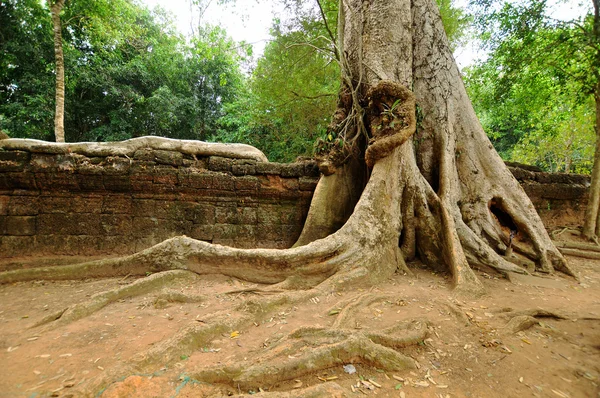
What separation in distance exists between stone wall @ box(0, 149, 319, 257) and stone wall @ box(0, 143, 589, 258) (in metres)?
0.01

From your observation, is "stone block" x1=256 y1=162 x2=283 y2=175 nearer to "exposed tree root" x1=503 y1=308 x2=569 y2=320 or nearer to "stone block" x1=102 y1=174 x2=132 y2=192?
"stone block" x1=102 y1=174 x2=132 y2=192

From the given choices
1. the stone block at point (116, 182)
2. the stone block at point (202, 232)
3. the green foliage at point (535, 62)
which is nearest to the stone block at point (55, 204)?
the stone block at point (116, 182)

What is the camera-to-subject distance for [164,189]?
3775 millimetres

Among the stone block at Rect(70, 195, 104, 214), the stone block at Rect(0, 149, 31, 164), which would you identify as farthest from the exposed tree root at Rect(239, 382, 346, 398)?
the stone block at Rect(0, 149, 31, 164)

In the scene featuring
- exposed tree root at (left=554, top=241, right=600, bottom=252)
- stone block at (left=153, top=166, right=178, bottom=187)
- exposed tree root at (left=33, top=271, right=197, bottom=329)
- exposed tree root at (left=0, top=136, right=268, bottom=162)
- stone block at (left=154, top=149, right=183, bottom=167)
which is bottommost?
exposed tree root at (left=33, top=271, right=197, bottom=329)

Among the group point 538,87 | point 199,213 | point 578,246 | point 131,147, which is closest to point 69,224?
point 131,147

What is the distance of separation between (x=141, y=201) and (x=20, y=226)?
1.35m

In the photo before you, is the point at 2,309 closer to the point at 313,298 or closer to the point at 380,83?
the point at 313,298

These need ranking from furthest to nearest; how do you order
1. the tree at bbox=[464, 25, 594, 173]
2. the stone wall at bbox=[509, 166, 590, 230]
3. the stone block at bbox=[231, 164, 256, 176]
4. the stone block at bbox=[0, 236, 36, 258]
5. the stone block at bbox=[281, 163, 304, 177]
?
the stone wall at bbox=[509, 166, 590, 230] → the tree at bbox=[464, 25, 594, 173] → the stone block at bbox=[281, 163, 304, 177] → the stone block at bbox=[231, 164, 256, 176] → the stone block at bbox=[0, 236, 36, 258]

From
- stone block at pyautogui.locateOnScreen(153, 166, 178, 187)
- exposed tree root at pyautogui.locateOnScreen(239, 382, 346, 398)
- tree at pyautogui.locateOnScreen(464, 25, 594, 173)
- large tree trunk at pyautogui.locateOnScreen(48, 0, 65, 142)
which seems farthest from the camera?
large tree trunk at pyautogui.locateOnScreen(48, 0, 65, 142)

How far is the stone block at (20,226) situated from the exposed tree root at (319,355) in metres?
3.45

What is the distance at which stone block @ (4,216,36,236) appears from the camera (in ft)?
11.2

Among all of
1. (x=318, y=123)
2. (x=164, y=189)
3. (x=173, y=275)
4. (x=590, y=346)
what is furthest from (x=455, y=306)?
(x=318, y=123)

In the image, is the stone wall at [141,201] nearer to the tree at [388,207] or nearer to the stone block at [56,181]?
the stone block at [56,181]
